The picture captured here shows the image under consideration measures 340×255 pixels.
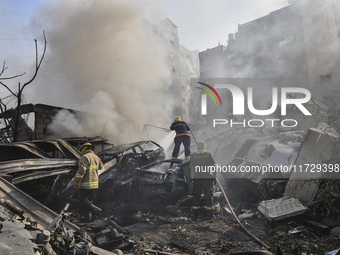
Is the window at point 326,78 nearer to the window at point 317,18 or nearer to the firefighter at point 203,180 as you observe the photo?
the window at point 317,18

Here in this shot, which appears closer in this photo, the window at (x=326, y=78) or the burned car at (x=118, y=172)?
the burned car at (x=118, y=172)

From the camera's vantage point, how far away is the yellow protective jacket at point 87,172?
4.75 metres

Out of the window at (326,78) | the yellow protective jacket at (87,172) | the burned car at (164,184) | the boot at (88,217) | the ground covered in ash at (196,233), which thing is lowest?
the ground covered in ash at (196,233)

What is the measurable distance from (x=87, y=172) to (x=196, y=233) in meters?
2.49

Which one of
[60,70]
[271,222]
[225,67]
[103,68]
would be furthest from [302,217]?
[225,67]

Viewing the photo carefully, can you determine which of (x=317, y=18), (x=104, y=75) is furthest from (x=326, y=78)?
(x=104, y=75)

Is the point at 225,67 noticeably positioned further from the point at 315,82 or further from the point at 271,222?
the point at 271,222

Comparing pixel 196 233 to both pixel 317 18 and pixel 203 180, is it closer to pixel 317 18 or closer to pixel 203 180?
pixel 203 180

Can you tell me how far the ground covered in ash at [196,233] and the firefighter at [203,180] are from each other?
0.76ft

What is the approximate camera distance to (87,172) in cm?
485

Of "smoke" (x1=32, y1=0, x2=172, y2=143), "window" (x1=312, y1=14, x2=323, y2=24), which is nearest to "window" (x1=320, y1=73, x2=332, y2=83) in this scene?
"window" (x1=312, y1=14, x2=323, y2=24)

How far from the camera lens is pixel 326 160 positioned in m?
5.11

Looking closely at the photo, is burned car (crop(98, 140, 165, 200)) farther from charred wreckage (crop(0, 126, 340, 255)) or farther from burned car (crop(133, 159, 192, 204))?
burned car (crop(133, 159, 192, 204))

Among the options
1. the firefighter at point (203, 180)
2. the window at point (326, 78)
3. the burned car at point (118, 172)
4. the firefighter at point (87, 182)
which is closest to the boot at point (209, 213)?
the firefighter at point (203, 180)
